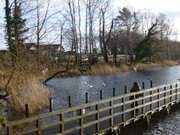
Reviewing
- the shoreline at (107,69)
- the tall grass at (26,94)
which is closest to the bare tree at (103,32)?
the shoreline at (107,69)

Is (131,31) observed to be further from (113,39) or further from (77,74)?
(77,74)

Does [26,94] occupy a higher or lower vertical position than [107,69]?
higher

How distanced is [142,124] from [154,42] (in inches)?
2330

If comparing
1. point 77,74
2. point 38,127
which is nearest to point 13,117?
point 38,127

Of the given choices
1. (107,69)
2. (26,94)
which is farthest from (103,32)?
(26,94)

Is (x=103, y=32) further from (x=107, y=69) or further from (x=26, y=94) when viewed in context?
(x=26, y=94)

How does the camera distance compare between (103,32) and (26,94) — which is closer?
(26,94)

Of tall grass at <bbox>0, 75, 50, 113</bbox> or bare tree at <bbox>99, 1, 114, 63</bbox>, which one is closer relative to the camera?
tall grass at <bbox>0, 75, 50, 113</bbox>

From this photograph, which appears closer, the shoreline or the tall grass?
the tall grass

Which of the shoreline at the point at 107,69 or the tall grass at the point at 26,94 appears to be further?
the shoreline at the point at 107,69

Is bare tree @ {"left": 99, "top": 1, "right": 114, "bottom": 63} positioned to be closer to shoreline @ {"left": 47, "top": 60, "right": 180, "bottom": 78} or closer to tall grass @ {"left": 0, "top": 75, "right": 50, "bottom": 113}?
shoreline @ {"left": 47, "top": 60, "right": 180, "bottom": 78}

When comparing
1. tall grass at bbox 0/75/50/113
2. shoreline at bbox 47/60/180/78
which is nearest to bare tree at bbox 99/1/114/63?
shoreline at bbox 47/60/180/78

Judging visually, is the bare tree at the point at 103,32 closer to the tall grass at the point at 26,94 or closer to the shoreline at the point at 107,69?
the shoreline at the point at 107,69

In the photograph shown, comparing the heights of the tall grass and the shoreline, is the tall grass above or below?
above
